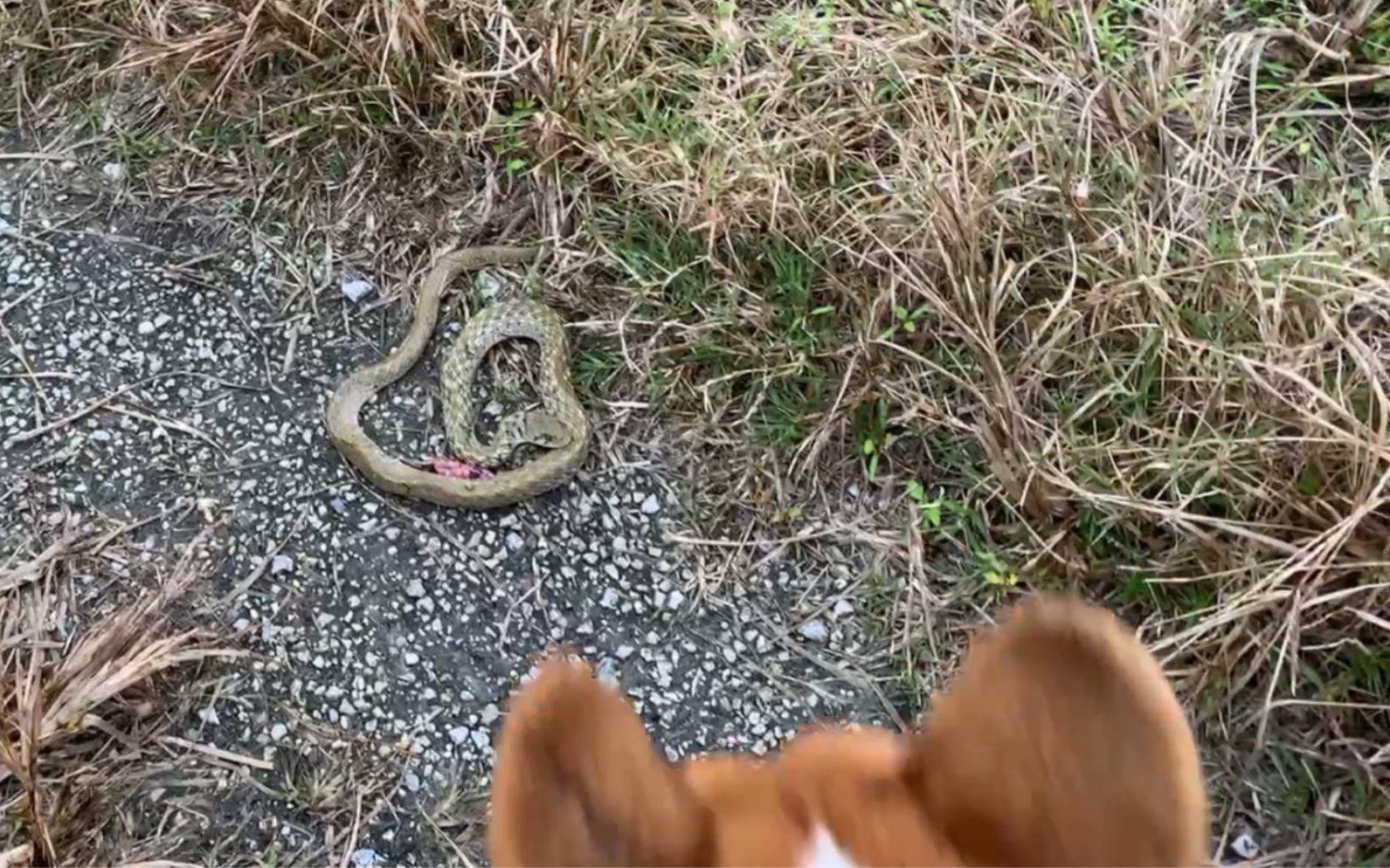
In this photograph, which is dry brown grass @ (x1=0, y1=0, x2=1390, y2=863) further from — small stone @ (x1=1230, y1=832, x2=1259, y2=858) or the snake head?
the snake head

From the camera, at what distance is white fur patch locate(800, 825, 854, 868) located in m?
0.97

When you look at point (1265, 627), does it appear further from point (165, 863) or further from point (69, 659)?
point (69, 659)

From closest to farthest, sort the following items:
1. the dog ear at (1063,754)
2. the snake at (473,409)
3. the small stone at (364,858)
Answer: the dog ear at (1063,754)
the small stone at (364,858)
the snake at (473,409)

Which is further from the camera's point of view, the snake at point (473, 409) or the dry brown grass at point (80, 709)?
the snake at point (473, 409)

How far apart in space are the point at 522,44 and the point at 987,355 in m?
1.45

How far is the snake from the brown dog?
6.55 ft

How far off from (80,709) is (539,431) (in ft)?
3.73

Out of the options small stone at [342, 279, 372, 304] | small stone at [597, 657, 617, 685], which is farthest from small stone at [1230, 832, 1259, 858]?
small stone at [342, 279, 372, 304]

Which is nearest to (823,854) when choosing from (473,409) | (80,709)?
(80,709)

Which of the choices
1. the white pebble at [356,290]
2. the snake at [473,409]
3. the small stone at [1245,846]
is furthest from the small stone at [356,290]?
the small stone at [1245,846]

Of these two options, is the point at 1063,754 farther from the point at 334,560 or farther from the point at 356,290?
the point at 356,290

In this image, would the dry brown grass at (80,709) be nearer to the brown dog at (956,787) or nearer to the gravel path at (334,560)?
the gravel path at (334,560)

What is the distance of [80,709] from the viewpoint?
8.58 feet

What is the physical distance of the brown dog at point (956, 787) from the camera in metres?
0.90
